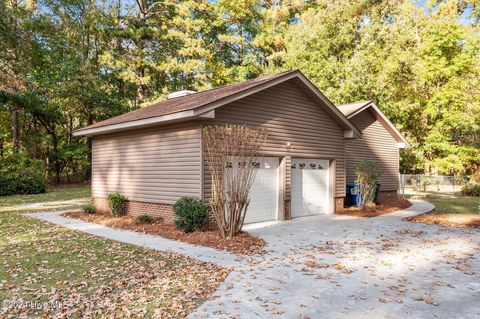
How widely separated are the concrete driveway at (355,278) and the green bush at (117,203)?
5.33 meters

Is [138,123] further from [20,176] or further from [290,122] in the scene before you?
[20,176]

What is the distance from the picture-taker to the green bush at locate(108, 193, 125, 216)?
12.3 meters

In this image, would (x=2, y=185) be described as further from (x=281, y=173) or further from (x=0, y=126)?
(x=281, y=173)

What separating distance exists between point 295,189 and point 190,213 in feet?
16.3

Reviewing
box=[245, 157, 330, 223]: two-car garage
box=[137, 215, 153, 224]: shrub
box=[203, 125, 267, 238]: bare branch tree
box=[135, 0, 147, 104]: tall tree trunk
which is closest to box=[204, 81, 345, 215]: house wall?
box=[245, 157, 330, 223]: two-car garage

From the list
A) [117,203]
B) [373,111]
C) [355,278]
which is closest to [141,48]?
[373,111]

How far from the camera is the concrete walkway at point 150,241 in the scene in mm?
7086

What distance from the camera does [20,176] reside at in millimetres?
21312

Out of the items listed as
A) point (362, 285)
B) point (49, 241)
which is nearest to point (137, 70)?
point (49, 241)

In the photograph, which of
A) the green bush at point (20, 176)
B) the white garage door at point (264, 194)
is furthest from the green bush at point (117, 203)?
the green bush at point (20, 176)

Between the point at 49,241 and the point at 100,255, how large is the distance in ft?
7.35

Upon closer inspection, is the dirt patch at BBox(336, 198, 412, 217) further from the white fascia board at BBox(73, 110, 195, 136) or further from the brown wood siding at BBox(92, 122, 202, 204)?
the white fascia board at BBox(73, 110, 195, 136)

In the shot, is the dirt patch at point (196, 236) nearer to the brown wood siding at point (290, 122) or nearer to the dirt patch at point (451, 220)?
the brown wood siding at point (290, 122)

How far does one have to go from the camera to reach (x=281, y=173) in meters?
11.9
